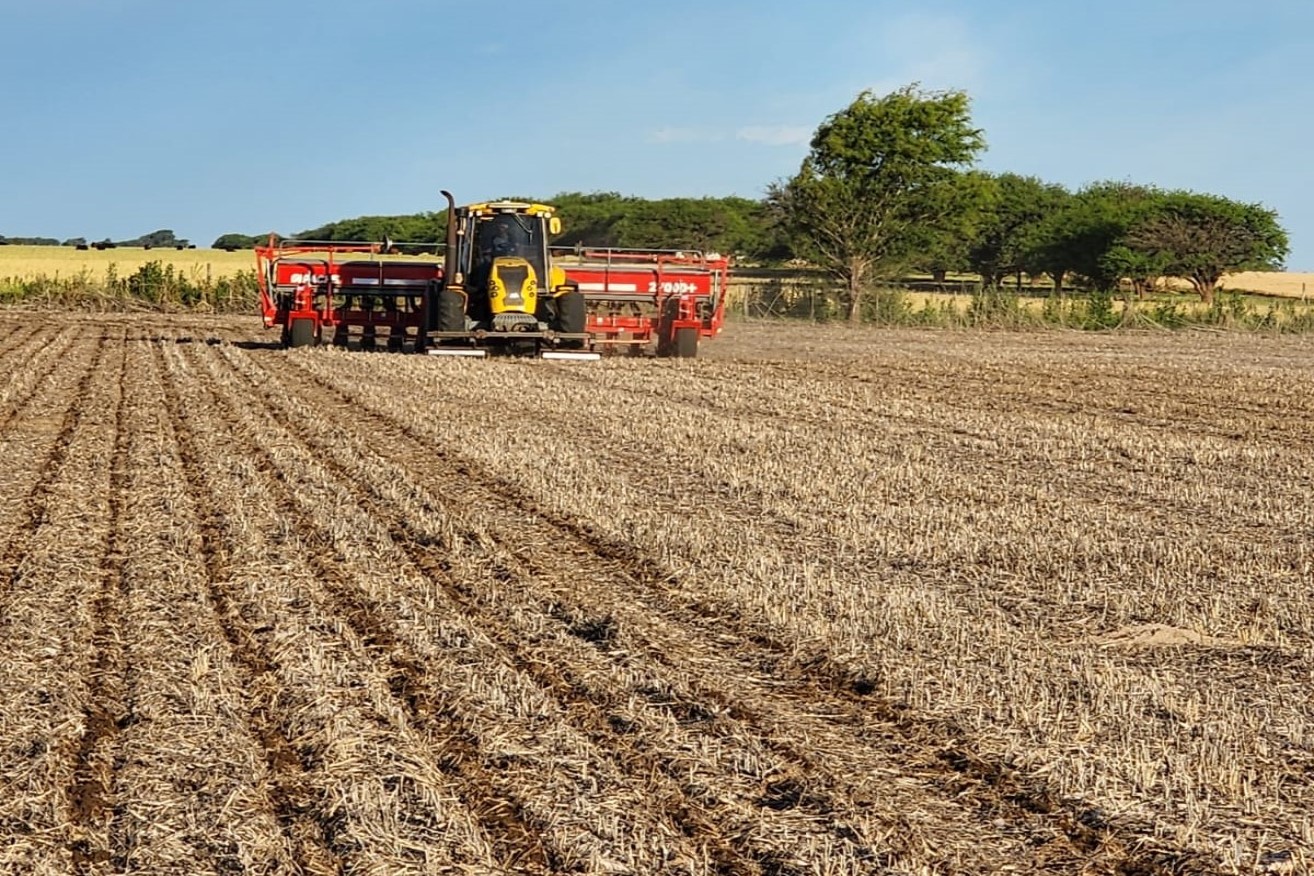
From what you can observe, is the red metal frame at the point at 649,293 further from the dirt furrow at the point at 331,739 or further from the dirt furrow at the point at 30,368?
the dirt furrow at the point at 331,739

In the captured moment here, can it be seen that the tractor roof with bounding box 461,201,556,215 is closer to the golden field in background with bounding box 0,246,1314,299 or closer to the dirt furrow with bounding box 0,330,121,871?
the dirt furrow with bounding box 0,330,121,871

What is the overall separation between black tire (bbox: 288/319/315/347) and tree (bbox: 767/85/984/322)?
19.0 metres

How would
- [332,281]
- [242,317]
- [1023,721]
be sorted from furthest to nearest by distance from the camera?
1. [242,317]
2. [332,281]
3. [1023,721]

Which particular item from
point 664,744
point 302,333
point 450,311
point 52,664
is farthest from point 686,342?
point 664,744

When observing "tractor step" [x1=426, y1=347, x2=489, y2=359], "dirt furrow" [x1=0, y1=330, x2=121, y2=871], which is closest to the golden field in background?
"tractor step" [x1=426, y1=347, x2=489, y2=359]

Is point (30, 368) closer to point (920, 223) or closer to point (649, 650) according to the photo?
point (649, 650)

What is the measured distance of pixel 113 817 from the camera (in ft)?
14.9

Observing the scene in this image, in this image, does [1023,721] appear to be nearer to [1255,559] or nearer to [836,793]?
[836,793]

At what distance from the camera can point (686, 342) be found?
22703 millimetres

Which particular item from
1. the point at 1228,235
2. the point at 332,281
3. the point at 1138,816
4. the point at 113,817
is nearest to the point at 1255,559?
the point at 1138,816

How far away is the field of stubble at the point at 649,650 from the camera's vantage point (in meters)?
4.55

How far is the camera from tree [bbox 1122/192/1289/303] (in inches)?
2014

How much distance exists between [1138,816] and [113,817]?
290 centimetres

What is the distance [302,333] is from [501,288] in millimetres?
3664
